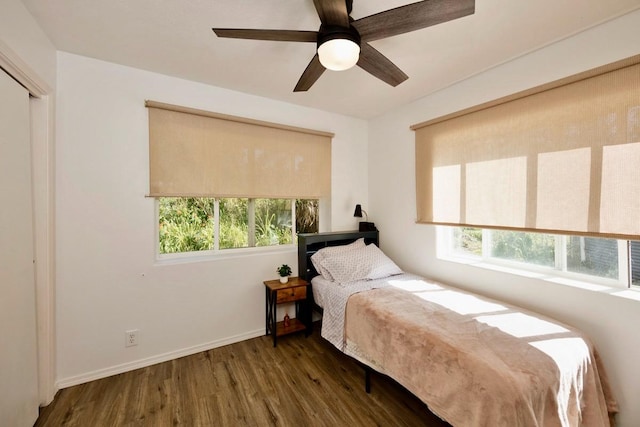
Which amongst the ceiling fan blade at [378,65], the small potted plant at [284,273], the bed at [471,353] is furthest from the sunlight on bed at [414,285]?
the ceiling fan blade at [378,65]

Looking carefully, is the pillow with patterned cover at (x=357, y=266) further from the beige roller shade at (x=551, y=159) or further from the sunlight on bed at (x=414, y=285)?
the beige roller shade at (x=551, y=159)

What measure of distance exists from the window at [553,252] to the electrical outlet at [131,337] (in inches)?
115

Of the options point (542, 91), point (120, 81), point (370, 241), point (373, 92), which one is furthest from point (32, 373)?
point (542, 91)

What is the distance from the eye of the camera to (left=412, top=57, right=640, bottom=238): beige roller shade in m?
1.53

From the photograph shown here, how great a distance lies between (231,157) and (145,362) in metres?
1.96

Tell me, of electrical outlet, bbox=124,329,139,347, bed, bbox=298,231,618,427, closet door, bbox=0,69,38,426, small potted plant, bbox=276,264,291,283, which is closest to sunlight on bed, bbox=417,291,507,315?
Answer: bed, bbox=298,231,618,427

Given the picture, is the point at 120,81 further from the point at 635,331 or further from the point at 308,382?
the point at 635,331

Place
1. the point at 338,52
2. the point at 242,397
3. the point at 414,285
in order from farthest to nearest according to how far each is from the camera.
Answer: the point at 414,285
the point at 242,397
the point at 338,52

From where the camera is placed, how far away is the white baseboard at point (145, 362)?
1.96 meters

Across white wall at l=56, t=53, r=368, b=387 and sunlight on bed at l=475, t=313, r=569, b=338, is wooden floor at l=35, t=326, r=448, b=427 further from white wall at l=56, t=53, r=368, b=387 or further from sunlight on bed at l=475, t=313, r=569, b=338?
sunlight on bed at l=475, t=313, r=569, b=338

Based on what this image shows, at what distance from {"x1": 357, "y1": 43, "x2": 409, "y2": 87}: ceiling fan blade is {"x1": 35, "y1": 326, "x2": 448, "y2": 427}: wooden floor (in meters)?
2.24

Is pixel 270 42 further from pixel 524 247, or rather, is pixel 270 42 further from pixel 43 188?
pixel 524 247

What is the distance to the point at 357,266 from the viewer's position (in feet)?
8.41

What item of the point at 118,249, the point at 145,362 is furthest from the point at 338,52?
the point at 145,362
